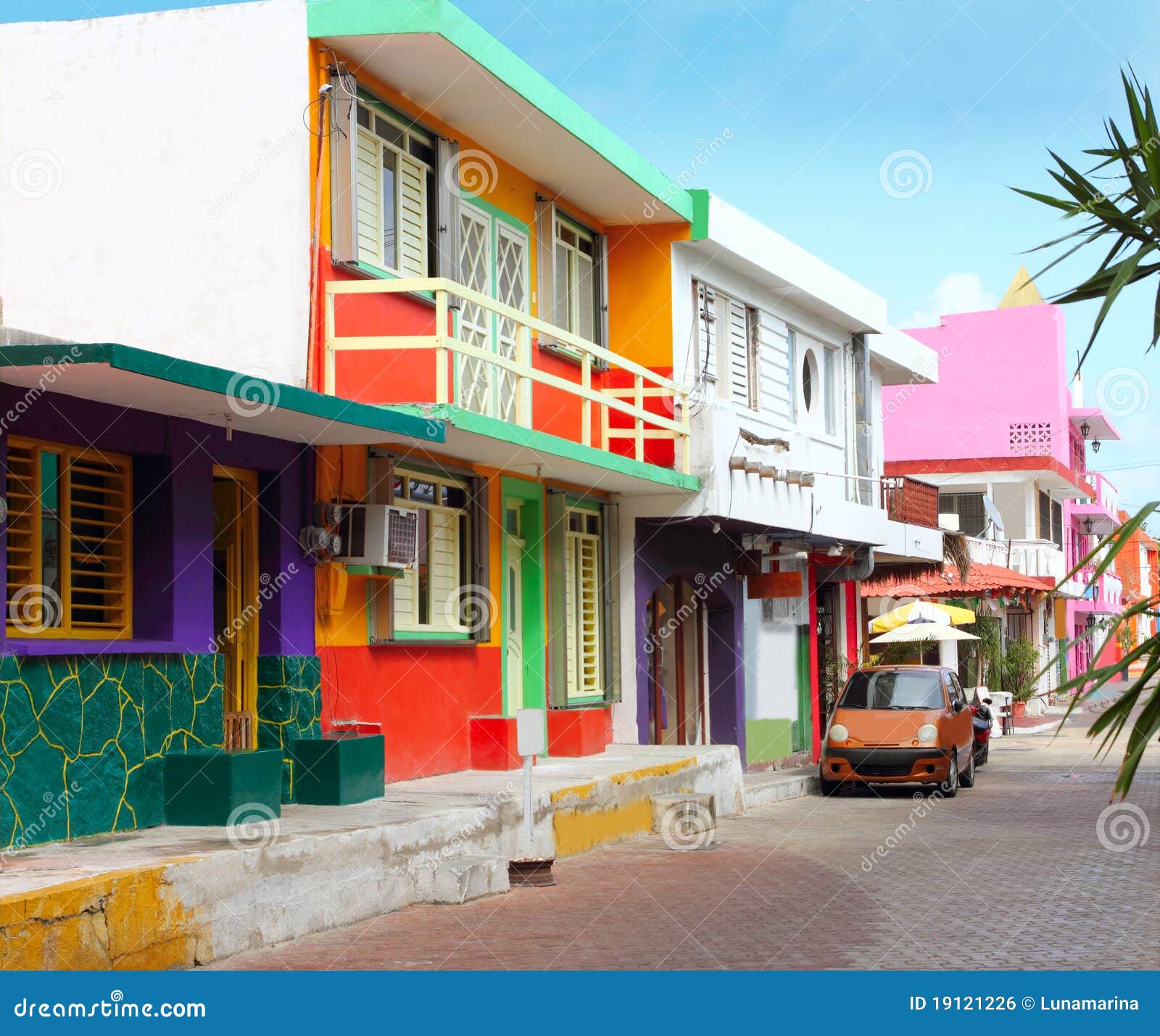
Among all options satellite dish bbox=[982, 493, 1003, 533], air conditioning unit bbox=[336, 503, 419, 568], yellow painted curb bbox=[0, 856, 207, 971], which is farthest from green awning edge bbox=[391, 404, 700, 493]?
satellite dish bbox=[982, 493, 1003, 533]

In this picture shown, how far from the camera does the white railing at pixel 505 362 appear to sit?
12328mm

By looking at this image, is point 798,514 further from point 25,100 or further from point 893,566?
point 25,100

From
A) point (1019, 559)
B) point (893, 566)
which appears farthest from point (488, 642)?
point (1019, 559)

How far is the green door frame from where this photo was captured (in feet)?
54.4

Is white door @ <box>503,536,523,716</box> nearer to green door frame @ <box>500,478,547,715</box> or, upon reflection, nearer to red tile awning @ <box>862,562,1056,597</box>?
green door frame @ <box>500,478,547,715</box>

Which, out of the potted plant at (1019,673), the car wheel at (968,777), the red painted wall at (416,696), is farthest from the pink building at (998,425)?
the red painted wall at (416,696)

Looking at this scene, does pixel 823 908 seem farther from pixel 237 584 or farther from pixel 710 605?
pixel 710 605

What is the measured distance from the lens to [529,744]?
37.7 feet

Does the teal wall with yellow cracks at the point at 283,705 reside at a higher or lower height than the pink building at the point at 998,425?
lower

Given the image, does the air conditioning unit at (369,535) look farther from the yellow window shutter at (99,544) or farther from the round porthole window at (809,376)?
the round porthole window at (809,376)

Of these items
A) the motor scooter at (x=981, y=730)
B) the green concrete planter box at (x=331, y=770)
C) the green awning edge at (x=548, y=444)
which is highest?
the green awning edge at (x=548, y=444)

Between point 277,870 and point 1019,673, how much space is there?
31384 mm

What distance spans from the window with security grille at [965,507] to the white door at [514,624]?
1134 inches

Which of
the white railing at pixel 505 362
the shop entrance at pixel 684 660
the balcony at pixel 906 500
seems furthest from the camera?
the balcony at pixel 906 500
